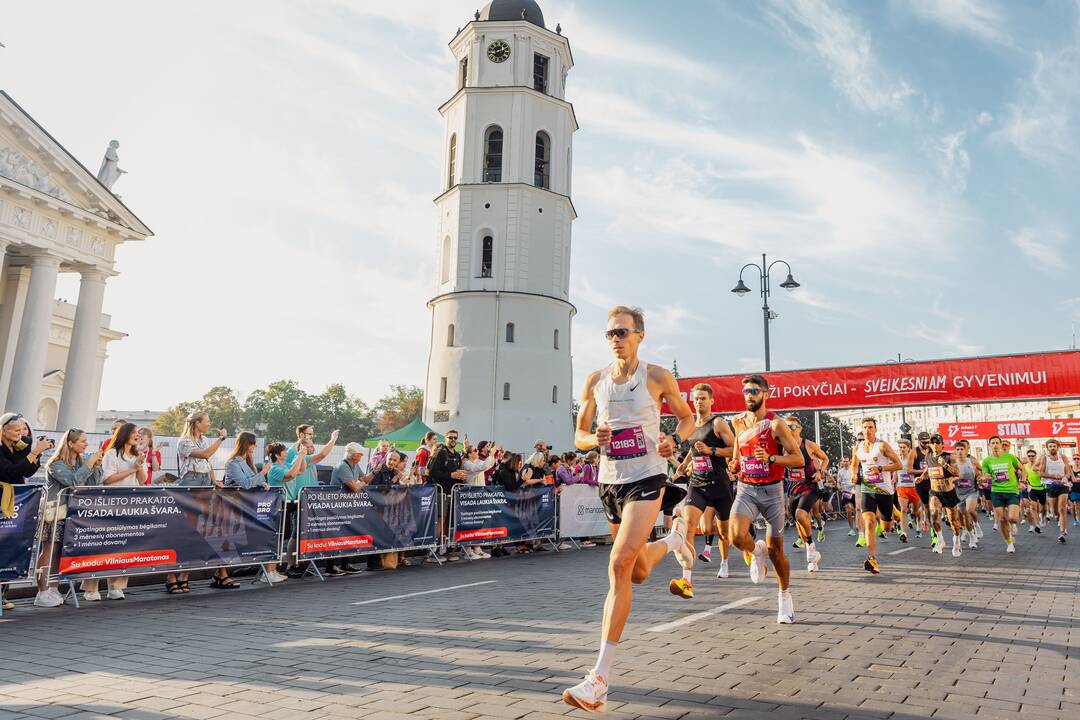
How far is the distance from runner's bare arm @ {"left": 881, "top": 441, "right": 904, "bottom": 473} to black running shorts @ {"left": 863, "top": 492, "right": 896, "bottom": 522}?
39 centimetres

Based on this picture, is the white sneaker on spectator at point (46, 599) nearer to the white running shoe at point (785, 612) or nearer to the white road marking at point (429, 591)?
the white road marking at point (429, 591)

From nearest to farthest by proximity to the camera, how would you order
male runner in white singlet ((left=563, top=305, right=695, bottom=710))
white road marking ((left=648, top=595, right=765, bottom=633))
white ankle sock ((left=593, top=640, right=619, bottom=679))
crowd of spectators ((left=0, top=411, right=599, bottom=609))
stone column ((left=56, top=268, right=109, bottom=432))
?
white ankle sock ((left=593, top=640, right=619, bottom=679))
male runner in white singlet ((left=563, top=305, right=695, bottom=710))
white road marking ((left=648, top=595, right=765, bottom=633))
crowd of spectators ((left=0, top=411, right=599, bottom=609))
stone column ((left=56, top=268, right=109, bottom=432))

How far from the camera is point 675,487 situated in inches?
204

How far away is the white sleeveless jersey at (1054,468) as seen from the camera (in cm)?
1794

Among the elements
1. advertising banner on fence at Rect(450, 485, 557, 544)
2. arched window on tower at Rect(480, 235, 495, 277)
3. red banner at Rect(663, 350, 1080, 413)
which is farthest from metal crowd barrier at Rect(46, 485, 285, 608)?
arched window on tower at Rect(480, 235, 495, 277)

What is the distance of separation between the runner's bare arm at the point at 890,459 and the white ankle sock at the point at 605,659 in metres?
8.07

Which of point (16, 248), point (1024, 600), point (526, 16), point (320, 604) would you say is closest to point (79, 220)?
point (16, 248)

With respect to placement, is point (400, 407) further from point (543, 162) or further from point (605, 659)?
point (605, 659)

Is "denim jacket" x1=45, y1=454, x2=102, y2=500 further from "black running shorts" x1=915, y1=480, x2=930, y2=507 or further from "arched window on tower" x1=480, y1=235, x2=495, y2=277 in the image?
"arched window on tower" x1=480, y1=235, x2=495, y2=277

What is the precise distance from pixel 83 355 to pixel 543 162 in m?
27.4

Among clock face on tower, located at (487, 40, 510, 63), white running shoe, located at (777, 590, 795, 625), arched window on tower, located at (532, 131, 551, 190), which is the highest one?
clock face on tower, located at (487, 40, 510, 63)

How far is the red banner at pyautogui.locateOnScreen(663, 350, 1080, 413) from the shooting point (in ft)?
76.0

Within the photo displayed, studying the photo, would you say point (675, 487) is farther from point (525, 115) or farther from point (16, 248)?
point (525, 115)

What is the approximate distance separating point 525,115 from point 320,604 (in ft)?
136
